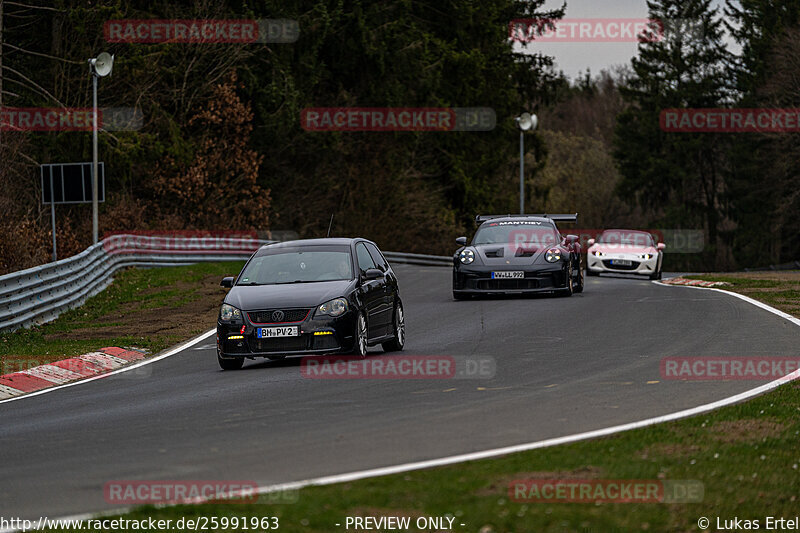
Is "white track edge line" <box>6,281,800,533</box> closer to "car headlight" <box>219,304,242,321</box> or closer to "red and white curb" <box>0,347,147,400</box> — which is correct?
"car headlight" <box>219,304,242,321</box>

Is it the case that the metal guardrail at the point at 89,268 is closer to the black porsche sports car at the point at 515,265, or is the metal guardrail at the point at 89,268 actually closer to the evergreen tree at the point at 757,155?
the black porsche sports car at the point at 515,265

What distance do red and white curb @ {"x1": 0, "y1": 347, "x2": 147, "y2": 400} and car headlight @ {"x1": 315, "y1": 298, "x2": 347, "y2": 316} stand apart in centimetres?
308

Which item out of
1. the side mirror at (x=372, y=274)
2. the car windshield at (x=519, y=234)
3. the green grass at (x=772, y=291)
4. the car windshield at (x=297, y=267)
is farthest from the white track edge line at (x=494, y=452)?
the car windshield at (x=519, y=234)

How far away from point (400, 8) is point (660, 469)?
161 ft

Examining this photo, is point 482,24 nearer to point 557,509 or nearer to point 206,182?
point 206,182

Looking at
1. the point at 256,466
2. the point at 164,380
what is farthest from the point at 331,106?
the point at 256,466

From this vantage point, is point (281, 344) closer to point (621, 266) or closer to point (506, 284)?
point (506, 284)

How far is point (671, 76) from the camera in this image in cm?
7769

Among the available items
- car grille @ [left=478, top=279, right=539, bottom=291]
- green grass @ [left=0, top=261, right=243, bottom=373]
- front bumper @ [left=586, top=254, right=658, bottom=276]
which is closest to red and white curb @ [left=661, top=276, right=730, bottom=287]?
front bumper @ [left=586, top=254, right=658, bottom=276]

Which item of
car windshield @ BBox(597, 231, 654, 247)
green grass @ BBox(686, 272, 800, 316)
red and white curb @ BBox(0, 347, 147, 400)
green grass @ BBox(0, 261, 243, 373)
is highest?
car windshield @ BBox(597, 231, 654, 247)

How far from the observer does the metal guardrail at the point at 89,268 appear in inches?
812

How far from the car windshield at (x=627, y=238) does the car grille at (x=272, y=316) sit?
2276 centimetres

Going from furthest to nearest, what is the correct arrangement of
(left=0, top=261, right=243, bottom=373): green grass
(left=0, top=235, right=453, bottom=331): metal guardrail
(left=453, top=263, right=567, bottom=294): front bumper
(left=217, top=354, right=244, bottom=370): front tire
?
(left=453, top=263, right=567, bottom=294): front bumper < (left=0, top=235, right=453, bottom=331): metal guardrail < (left=0, top=261, right=243, bottom=373): green grass < (left=217, top=354, right=244, bottom=370): front tire

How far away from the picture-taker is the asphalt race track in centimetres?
832
